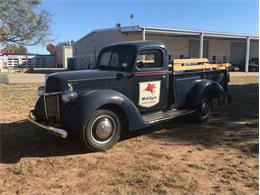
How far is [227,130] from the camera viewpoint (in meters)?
7.57

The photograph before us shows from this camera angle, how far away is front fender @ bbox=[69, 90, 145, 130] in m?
5.92

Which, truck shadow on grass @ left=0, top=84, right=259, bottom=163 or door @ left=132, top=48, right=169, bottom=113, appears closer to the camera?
truck shadow on grass @ left=0, top=84, right=259, bottom=163

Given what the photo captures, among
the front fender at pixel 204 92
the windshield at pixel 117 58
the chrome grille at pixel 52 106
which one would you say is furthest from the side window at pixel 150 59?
the chrome grille at pixel 52 106

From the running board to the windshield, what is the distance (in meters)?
1.04

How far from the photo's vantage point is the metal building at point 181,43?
38394 mm

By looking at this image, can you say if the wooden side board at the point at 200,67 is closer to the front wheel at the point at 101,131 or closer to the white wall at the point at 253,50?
the front wheel at the point at 101,131

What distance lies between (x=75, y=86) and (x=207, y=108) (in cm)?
358

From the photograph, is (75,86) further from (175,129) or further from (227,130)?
(227,130)

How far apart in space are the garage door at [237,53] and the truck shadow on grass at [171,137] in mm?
43783

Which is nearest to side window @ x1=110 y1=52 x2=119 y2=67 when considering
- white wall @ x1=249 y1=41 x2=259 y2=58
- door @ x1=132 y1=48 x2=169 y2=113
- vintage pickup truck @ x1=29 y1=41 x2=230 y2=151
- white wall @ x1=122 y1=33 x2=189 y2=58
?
vintage pickup truck @ x1=29 y1=41 x2=230 y2=151

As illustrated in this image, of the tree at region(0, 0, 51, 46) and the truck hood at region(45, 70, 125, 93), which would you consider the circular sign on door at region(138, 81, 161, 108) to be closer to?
the truck hood at region(45, 70, 125, 93)

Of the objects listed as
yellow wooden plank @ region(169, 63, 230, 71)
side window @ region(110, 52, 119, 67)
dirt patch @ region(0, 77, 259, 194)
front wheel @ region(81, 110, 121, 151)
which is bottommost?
dirt patch @ region(0, 77, 259, 194)

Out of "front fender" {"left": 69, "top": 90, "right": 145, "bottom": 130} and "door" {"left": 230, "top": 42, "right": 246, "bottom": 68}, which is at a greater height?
"door" {"left": 230, "top": 42, "right": 246, "bottom": 68}

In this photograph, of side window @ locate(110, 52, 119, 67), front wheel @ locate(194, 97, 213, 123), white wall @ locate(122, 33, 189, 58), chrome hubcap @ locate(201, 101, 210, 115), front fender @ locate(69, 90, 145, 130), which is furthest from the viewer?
white wall @ locate(122, 33, 189, 58)
